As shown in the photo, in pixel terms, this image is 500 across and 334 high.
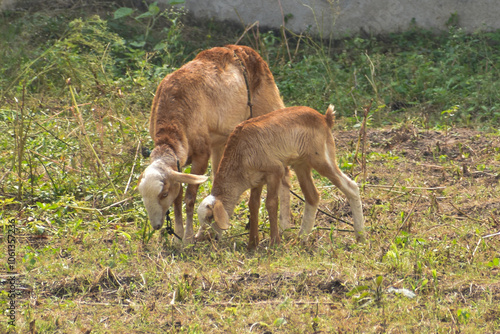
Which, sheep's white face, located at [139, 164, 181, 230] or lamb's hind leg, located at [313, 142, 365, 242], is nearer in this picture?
sheep's white face, located at [139, 164, 181, 230]

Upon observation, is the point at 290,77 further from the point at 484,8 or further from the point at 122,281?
the point at 122,281

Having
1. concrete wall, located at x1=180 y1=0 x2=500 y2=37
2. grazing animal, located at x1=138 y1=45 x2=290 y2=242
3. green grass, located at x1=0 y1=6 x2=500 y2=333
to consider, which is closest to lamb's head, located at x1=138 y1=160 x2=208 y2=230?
grazing animal, located at x1=138 y1=45 x2=290 y2=242

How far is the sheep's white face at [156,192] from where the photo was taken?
614 cm

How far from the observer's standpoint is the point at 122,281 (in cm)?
575

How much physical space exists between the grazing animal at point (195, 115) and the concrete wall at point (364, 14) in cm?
470

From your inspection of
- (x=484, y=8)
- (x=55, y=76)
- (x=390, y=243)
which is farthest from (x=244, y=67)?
(x=484, y=8)

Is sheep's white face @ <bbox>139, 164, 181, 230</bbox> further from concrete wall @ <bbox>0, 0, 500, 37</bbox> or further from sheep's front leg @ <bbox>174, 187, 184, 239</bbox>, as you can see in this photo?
concrete wall @ <bbox>0, 0, 500, 37</bbox>

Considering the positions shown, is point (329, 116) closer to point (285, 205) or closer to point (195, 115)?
point (285, 205)

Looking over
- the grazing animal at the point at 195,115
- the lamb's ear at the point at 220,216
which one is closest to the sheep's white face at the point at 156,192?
the grazing animal at the point at 195,115

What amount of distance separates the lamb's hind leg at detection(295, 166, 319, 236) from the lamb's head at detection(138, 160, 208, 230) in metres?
1.09

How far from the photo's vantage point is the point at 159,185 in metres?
6.13

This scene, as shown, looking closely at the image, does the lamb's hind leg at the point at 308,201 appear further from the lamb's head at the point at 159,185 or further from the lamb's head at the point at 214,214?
the lamb's head at the point at 159,185

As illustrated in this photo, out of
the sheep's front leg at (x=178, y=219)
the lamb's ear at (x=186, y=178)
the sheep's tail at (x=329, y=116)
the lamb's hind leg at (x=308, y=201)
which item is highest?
the sheep's tail at (x=329, y=116)

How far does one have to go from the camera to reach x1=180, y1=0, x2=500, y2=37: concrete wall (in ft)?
39.9
